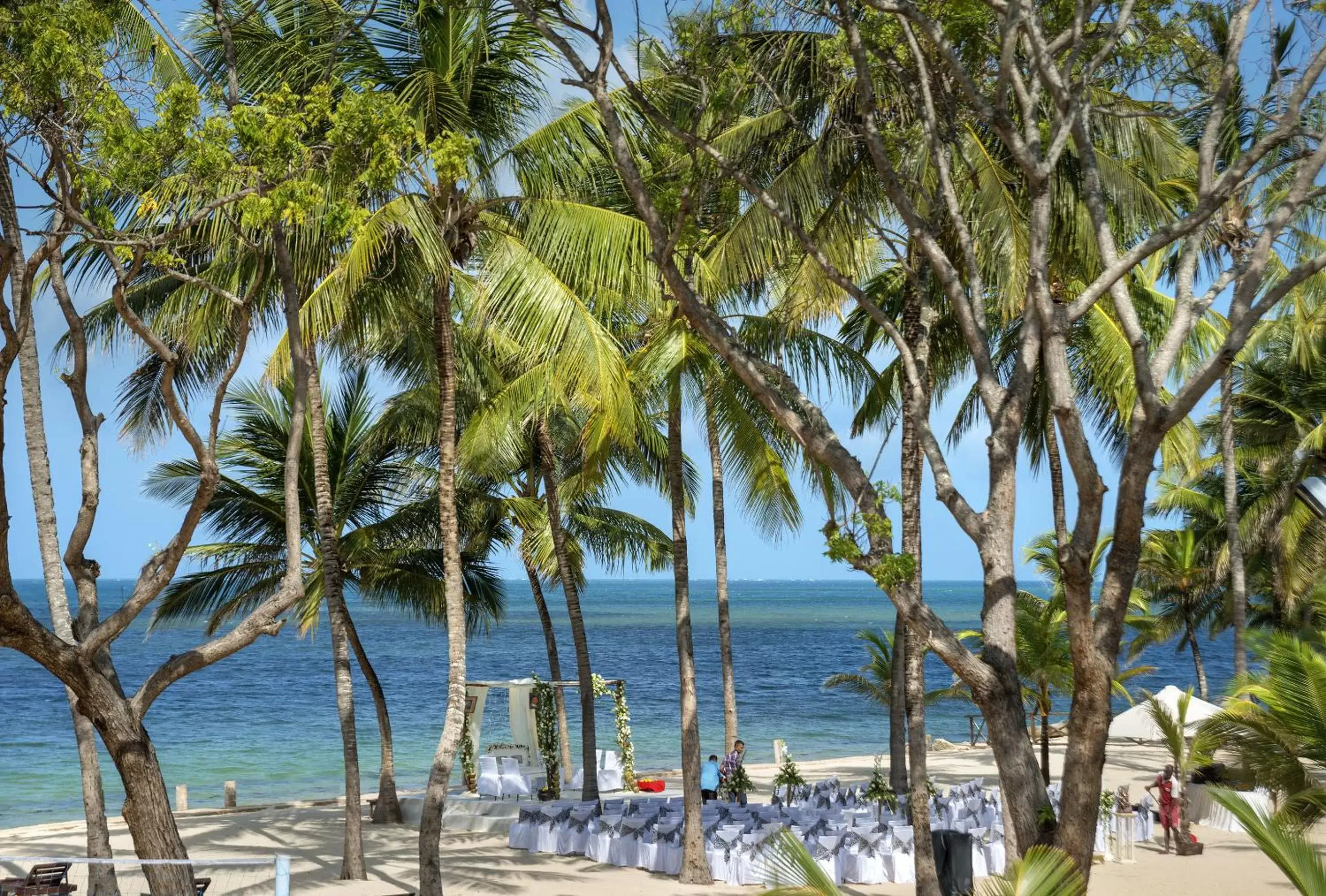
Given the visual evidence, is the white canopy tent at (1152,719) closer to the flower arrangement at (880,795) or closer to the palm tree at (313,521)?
the flower arrangement at (880,795)

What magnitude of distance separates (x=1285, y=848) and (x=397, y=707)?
52.7 metres

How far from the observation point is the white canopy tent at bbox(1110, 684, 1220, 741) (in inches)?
898

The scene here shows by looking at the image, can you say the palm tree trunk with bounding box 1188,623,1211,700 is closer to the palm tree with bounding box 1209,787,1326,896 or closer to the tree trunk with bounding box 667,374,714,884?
the tree trunk with bounding box 667,374,714,884

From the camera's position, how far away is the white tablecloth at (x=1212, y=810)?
17.5 m

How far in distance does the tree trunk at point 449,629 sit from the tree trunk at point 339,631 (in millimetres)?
851

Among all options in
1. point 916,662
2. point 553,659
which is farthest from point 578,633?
point 916,662

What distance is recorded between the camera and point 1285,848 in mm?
5719

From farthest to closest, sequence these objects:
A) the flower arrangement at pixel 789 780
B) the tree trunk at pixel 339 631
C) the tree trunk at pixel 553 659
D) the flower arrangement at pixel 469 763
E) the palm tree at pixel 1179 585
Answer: the palm tree at pixel 1179 585 → the tree trunk at pixel 553 659 → the flower arrangement at pixel 469 763 → the flower arrangement at pixel 789 780 → the tree trunk at pixel 339 631

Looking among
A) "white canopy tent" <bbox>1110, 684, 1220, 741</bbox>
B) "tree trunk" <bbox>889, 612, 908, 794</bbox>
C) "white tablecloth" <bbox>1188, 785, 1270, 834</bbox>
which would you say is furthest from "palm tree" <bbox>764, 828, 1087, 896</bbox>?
"white canopy tent" <bbox>1110, 684, 1220, 741</bbox>

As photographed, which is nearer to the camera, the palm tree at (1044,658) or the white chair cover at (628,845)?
the white chair cover at (628,845)

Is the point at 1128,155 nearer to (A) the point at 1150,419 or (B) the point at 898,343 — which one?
(B) the point at 898,343

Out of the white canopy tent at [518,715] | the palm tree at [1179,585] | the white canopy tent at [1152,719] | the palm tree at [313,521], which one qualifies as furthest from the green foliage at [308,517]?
the palm tree at [1179,585]

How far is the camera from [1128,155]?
12062 millimetres

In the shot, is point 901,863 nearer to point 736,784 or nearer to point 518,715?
point 736,784
